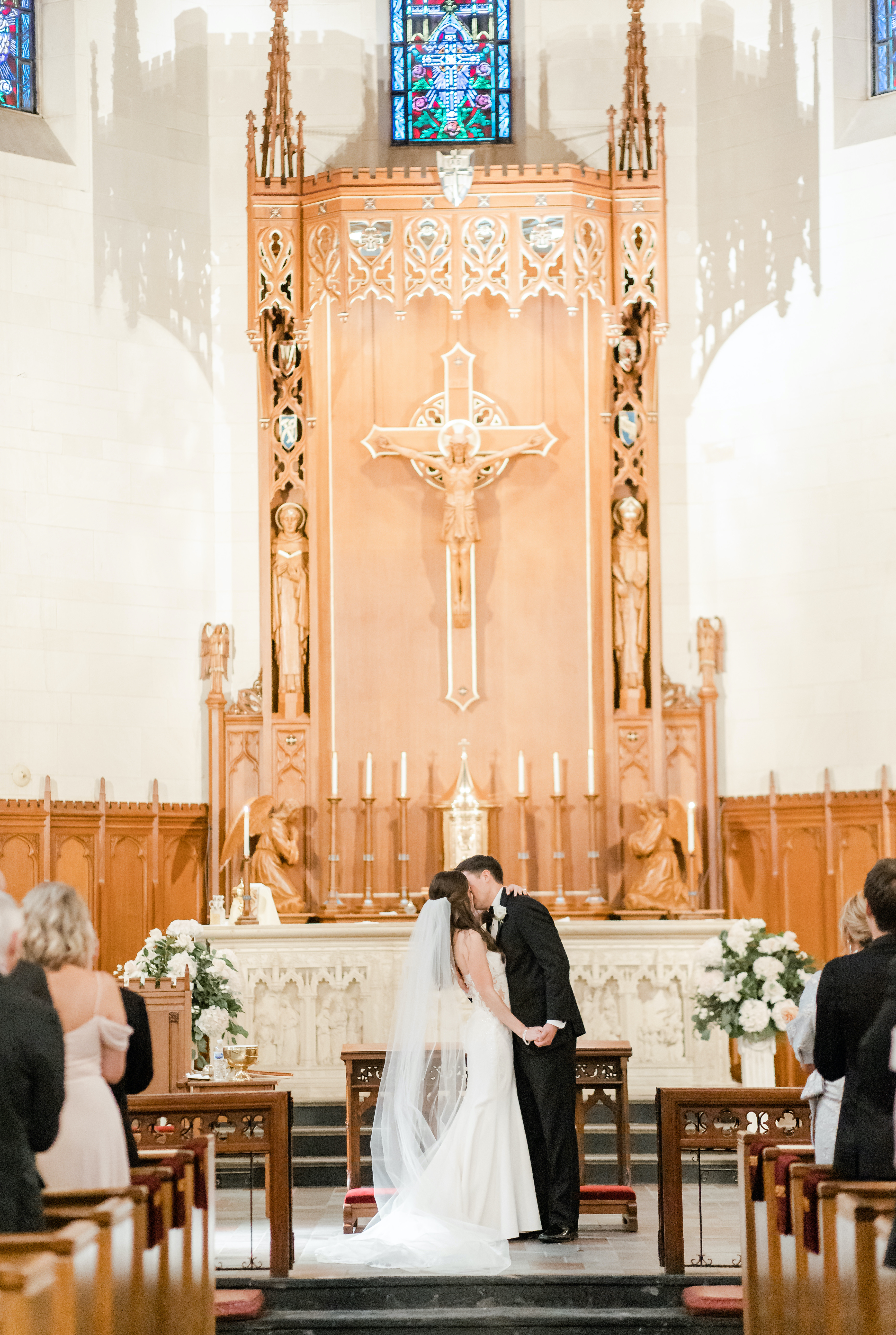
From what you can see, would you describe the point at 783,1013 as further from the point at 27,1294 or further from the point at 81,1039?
the point at 27,1294

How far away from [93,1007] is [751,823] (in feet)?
30.0

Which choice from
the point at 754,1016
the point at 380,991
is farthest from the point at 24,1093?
the point at 380,991

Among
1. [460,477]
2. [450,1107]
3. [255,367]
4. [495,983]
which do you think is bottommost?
[450,1107]

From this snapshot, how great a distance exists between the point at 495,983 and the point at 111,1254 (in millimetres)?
3931

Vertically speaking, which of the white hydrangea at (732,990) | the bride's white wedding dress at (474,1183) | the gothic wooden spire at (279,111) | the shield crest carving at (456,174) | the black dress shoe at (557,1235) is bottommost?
the black dress shoe at (557,1235)

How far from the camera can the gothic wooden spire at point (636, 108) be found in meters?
13.9

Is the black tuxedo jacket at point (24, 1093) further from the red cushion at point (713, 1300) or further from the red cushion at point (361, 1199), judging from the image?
the red cushion at point (361, 1199)

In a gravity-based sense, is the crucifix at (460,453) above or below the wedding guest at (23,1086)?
above

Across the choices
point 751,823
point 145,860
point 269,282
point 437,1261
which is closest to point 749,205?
point 269,282

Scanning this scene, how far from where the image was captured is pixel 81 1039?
5.29 m

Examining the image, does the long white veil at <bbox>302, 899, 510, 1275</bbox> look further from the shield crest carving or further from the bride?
the shield crest carving

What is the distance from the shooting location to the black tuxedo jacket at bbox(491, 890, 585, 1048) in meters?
7.97

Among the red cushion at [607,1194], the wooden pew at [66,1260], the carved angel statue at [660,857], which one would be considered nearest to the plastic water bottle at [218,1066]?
the red cushion at [607,1194]

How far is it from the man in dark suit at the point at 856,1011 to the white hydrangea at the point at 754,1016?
442 cm
